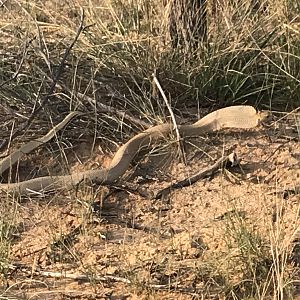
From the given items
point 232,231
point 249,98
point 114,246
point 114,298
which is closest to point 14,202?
point 114,246

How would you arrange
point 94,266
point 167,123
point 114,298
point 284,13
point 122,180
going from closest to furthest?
point 114,298 → point 94,266 → point 122,180 → point 167,123 → point 284,13

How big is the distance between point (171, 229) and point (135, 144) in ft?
2.48

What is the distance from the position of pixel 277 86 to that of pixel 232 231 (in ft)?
5.37

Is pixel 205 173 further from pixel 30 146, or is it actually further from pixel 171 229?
pixel 30 146

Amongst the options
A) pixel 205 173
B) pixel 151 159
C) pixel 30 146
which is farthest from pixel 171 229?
pixel 30 146

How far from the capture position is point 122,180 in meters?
3.71

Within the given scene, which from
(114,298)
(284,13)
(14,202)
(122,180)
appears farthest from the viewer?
(284,13)

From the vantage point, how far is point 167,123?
13.0 ft

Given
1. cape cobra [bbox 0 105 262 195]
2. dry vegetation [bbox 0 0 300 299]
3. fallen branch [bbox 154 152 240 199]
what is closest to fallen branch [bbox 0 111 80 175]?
dry vegetation [bbox 0 0 300 299]

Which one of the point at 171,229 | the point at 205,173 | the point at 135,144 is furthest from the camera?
the point at 135,144

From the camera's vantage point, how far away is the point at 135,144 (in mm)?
3854

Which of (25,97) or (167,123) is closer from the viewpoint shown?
(167,123)

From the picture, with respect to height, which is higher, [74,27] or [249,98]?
[74,27]

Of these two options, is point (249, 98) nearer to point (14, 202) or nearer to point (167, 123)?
point (167, 123)
